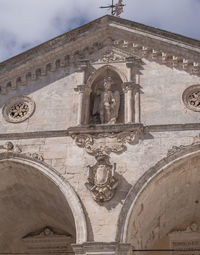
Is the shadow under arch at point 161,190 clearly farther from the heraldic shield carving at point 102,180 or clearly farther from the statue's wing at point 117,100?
the statue's wing at point 117,100

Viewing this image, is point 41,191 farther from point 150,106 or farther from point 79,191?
point 150,106

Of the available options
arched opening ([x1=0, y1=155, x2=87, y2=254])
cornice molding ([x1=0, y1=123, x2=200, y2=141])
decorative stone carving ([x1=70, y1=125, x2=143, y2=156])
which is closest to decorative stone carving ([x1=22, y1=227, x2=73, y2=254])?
arched opening ([x1=0, y1=155, x2=87, y2=254])

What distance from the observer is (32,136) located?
43.6 feet

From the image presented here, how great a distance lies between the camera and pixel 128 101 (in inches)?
525

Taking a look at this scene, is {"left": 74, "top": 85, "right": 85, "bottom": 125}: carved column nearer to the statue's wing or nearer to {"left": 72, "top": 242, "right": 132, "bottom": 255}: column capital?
the statue's wing

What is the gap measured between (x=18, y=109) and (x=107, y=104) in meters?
2.48

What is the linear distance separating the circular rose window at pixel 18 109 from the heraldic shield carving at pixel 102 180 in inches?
103

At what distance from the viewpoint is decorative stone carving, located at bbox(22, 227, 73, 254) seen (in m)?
14.8

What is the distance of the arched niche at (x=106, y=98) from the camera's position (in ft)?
43.9

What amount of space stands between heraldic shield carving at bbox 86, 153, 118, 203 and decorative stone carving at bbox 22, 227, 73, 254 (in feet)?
10.9

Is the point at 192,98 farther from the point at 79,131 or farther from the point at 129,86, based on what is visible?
the point at 79,131

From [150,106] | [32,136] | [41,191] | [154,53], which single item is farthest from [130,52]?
→ [41,191]

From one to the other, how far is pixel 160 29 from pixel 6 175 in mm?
5719

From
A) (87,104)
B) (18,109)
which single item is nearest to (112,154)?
(87,104)
